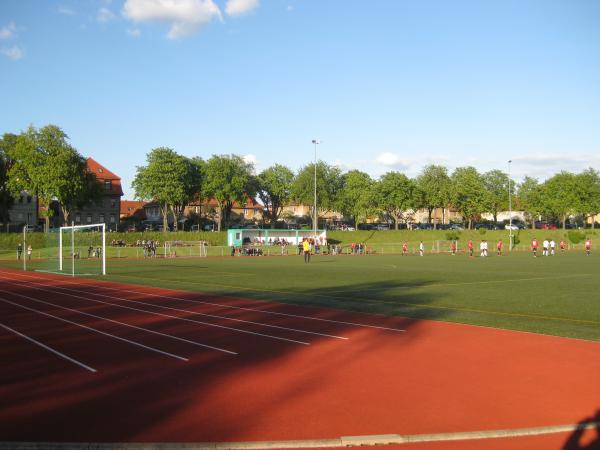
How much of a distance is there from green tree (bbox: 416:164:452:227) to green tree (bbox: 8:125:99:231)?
194 ft

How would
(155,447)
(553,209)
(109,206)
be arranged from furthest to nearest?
(553,209) → (109,206) → (155,447)

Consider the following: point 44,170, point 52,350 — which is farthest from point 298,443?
Result: point 44,170

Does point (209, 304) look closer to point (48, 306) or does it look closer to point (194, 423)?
point (48, 306)

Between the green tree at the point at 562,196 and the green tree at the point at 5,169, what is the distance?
293ft

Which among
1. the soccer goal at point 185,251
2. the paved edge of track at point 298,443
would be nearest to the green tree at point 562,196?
the soccer goal at point 185,251

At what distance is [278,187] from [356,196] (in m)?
14.9

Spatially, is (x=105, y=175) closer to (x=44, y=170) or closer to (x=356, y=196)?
(x=44, y=170)

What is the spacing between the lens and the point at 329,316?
1441 cm

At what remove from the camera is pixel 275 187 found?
104 meters

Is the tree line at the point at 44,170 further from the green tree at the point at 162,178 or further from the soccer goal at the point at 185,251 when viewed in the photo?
the soccer goal at the point at 185,251

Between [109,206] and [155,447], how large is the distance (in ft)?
313

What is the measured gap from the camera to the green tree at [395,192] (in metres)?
97.6

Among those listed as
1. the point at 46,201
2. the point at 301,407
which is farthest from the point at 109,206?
the point at 301,407

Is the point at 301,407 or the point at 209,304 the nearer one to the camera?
the point at 301,407
